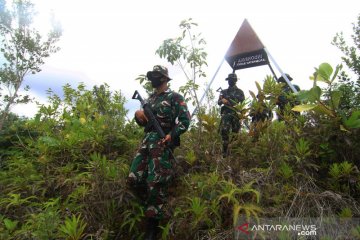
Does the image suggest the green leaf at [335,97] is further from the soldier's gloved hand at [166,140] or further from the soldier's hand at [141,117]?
the soldier's hand at [141,117]

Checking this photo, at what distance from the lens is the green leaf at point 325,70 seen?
292 cm

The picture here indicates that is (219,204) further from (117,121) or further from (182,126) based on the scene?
(117,121)

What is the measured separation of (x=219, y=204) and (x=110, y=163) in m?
1.47

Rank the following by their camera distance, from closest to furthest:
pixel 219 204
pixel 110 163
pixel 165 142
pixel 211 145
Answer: pixel 219 204 → pixel 165 142 → pixel 110 163 → pixel 211 145

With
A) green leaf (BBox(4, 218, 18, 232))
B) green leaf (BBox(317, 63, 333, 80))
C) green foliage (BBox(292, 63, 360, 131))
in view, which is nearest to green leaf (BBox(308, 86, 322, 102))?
green foliage (BBox(292, 63, 360, 131))

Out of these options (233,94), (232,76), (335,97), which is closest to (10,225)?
(335,97)

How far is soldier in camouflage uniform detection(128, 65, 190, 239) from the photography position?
113 inches

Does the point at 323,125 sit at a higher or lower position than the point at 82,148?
lower

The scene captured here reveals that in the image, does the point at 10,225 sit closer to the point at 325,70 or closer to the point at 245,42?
the point at 325,70

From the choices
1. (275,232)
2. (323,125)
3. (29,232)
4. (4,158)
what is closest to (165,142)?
(275,232)

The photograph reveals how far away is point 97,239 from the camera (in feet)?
8.44

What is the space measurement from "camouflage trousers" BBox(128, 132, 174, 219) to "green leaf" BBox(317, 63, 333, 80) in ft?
5.91

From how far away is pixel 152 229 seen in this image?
2.82 metres

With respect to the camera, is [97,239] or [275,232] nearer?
[275,232]
